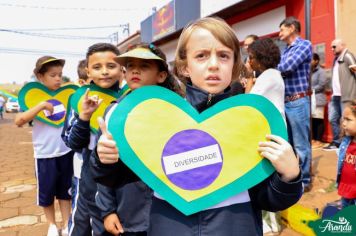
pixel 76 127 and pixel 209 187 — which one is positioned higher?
pixel 76 127

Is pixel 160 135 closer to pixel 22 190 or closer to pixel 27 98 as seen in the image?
pixel 27 98

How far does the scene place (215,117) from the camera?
1060 mm

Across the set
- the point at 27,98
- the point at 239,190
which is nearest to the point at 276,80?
the point at 239,190

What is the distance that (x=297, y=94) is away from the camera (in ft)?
11.1

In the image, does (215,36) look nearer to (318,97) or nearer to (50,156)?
(50,156)

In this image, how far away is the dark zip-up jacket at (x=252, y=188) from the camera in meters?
0.99

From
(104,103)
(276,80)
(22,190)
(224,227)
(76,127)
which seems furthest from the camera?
(22,190)

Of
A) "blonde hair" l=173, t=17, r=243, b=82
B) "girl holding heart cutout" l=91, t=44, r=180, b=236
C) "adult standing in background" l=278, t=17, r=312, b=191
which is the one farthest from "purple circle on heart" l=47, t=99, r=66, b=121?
"adult standing in background" l=278, t=17, r=312, b=191

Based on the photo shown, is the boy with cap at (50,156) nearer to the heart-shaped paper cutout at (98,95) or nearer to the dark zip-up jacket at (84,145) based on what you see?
the heart-shaped paper cutout at (98,95)

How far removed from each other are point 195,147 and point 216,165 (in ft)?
0.29

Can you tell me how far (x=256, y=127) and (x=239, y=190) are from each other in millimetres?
202

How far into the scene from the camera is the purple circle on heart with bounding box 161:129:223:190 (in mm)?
1026

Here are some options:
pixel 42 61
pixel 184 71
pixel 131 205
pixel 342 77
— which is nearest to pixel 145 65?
pixel 184 71

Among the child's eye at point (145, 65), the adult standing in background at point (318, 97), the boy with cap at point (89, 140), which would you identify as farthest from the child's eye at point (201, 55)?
the adult standing in background at point (318, 97)
